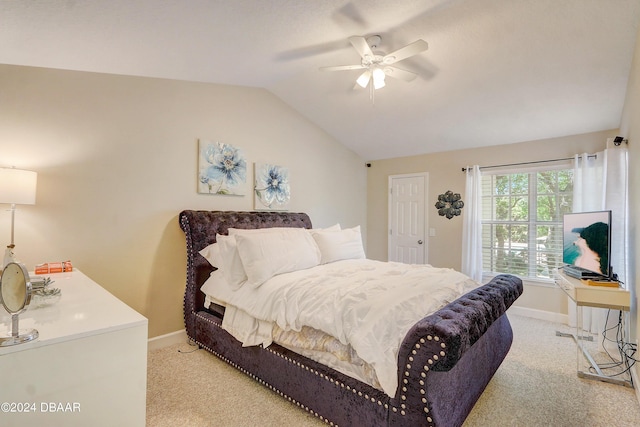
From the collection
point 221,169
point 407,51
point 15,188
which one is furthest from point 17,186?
point 407,51

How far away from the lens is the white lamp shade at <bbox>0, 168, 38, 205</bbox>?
6.07 ft

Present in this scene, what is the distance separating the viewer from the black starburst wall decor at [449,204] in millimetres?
4469

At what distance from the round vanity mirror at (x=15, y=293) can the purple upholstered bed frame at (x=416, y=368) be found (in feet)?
4.42

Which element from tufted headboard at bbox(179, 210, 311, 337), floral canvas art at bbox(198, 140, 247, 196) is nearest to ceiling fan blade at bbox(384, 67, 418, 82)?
floral canvas art at bbox(198, 140, 247, 196)

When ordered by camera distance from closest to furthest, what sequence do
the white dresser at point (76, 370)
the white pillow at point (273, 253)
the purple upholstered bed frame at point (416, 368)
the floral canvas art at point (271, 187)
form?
the white dresser at point (76, 370) < the purple upholstered bed frame at point (416, 368) < the white pillow at point (273, 253) < the floral canvas art at point (271, 187)

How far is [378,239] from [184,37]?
4.15m

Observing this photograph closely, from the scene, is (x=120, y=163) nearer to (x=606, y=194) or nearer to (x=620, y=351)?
(x=606, y=194)

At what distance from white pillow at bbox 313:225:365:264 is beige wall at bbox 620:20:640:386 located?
2235 mm

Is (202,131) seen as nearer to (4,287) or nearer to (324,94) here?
(324,94)

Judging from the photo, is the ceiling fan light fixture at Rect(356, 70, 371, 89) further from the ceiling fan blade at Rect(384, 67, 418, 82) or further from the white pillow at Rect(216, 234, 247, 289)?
the white pillow at Rect(216, 234, 247, 289)

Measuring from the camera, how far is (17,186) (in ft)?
6.23

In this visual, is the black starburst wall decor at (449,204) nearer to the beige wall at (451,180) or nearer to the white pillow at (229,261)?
the beige wall at (451,180)

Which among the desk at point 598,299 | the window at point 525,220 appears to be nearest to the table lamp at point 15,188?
the desk at point 598,299

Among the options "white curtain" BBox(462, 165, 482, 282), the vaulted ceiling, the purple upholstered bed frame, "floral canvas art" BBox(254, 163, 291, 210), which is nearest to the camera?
the purple upholstered bed frame
